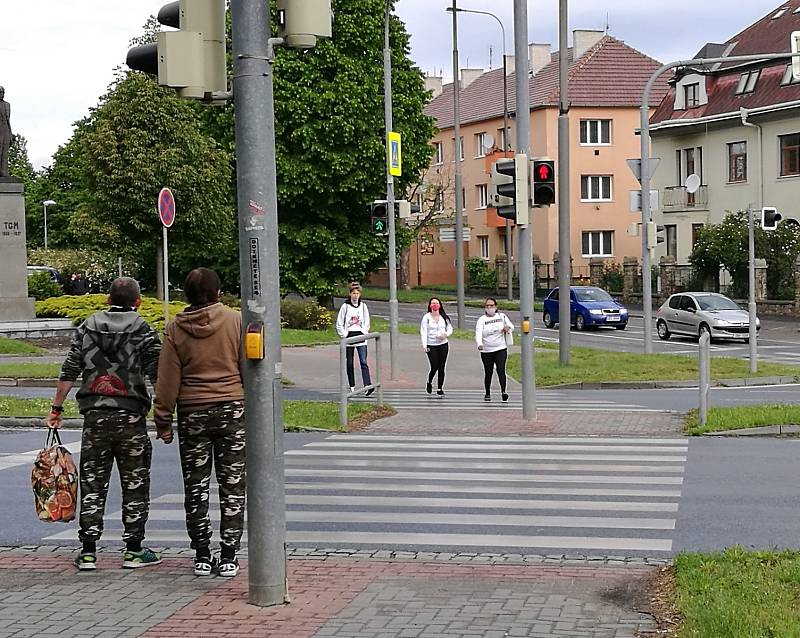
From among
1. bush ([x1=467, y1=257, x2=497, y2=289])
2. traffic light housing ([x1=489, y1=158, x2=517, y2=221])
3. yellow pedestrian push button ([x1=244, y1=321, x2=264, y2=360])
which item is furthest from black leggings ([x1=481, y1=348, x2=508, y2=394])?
bush ([x1=467, y1=257, x2=497, y2=289])

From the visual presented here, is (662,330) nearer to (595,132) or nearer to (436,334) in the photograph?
(436,334)

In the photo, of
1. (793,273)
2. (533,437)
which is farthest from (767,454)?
(793,273)

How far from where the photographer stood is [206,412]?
7688mm

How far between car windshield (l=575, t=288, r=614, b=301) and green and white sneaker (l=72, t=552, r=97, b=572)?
40137 millimetres

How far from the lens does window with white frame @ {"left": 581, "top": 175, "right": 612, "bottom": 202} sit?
236 feet

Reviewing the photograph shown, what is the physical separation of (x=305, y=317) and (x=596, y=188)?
37113 mm

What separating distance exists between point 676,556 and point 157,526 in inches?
159

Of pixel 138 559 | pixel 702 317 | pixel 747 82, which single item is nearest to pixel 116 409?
pixel 138 559

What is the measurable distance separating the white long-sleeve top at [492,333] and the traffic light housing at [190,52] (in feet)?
44.8

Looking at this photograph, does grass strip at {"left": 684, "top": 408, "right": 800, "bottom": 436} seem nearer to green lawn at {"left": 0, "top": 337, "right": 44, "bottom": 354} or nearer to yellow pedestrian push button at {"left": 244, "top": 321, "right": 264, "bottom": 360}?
yellow pedestrian push button at {"left": 244, "top": 321, "right": 264, "bottom": 360}

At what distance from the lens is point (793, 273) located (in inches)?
1859

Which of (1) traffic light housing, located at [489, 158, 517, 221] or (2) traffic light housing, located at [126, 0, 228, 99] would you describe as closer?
(2) traffic light housing, located at [126, 0, 228, 99]

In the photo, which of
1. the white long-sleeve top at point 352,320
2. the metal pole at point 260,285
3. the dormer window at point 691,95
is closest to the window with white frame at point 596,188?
the dormer window at point 691,95

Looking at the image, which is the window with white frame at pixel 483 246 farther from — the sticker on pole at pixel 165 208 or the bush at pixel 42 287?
the sticker on pole at pixel 165 208
